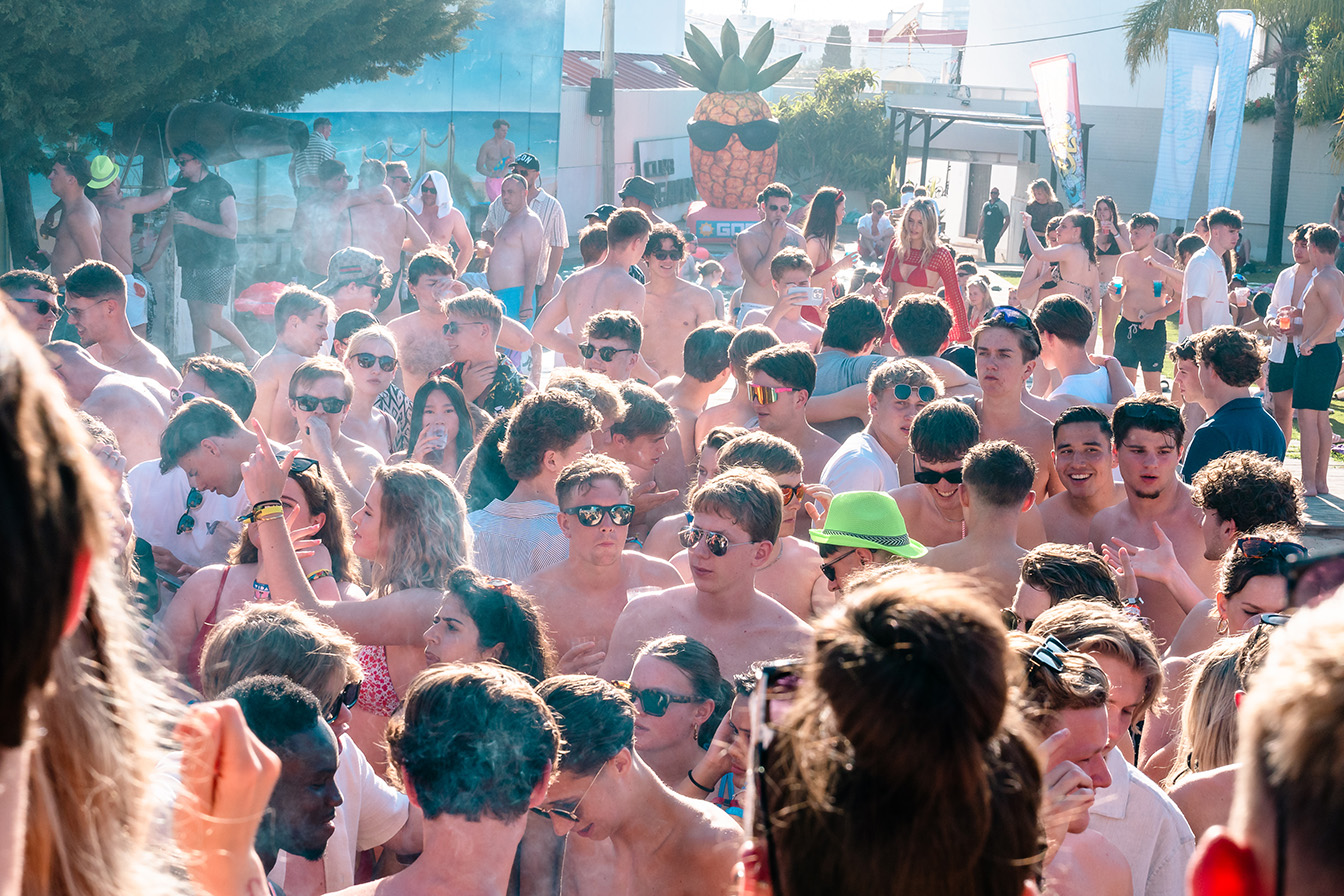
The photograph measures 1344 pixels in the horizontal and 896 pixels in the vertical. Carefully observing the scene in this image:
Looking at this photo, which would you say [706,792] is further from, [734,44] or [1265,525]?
[734,44]

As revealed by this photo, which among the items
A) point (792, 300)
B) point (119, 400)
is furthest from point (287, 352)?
point (792, 300)

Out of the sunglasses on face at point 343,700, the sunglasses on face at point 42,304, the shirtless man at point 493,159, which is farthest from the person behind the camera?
the shirtless man at point 493,159

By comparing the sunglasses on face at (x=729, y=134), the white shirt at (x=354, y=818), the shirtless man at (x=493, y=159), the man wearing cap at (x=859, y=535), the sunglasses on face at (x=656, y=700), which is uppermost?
the sunglasses on face at (x=729, y=134)

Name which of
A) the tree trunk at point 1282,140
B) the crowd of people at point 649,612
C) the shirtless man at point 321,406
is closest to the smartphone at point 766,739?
the crowd of people at point 649,612

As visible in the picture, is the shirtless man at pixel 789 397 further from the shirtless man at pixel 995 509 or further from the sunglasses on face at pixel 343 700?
the sunglasses on face at pixel 343 700

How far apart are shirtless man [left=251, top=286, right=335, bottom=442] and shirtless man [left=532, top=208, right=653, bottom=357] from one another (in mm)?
2037

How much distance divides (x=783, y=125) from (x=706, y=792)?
3537 cm

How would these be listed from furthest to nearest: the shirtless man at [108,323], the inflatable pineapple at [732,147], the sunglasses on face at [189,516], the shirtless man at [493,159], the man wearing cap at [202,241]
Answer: the inflatable pineapple at [732,147] → the shirtless man at [493,159] → the man wearing cap at [202,241] → the shirtless man at [108,323] → the sunglasses on face at [189,516]

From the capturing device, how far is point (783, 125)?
3616 cm

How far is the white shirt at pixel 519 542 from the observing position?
13.4 feet

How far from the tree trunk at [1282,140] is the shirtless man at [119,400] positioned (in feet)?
91.3

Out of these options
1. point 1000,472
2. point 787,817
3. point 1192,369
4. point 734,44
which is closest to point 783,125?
point 734,44

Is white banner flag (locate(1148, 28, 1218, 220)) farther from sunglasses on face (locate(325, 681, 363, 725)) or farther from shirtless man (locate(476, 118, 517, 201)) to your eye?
sunglasses on face (locate(325, 681, 363, 725))

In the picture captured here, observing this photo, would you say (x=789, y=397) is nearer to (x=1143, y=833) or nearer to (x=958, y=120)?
(x=1143, y=833)
